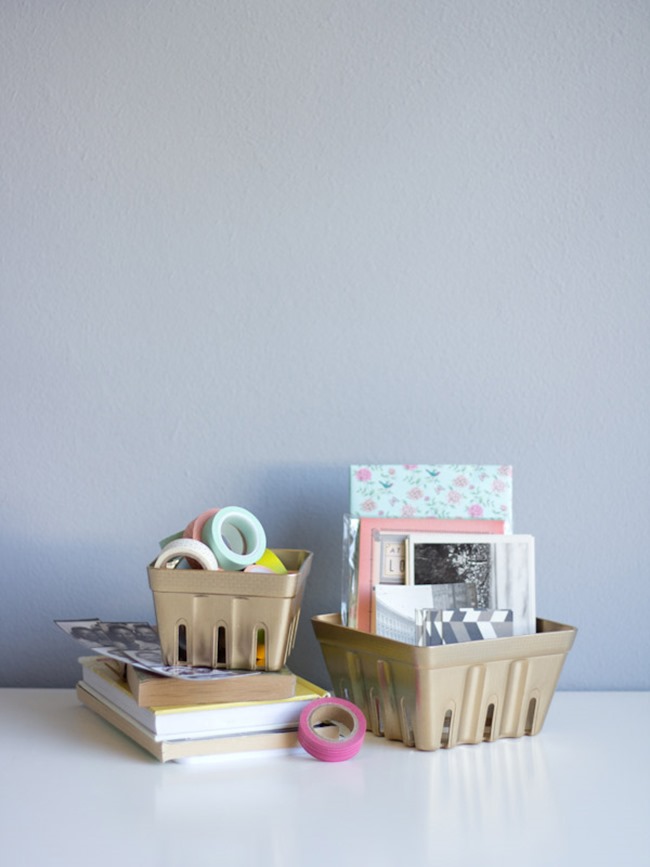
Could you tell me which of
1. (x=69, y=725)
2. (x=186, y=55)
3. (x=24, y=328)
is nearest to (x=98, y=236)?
(x=24, y=328)

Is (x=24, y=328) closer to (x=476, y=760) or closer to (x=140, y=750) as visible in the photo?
(x=140, y=750)

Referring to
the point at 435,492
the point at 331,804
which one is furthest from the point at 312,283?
the point at 331,804

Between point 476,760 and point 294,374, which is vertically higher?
point 294,374

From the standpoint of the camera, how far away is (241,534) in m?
1.06

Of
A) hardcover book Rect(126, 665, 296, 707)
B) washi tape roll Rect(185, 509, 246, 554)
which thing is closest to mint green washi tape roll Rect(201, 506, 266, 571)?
washi tape roll Rect(185, 509, 246, 554)

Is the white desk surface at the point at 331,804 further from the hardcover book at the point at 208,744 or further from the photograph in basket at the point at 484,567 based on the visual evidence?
the photograph in basket at the point at 484,567

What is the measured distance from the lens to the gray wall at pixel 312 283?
1.26 meters

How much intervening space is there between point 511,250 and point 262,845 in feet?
2.75

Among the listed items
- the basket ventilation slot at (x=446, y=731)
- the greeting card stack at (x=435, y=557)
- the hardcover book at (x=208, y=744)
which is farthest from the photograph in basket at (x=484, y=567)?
the hardcover book at (x=208, y=744)

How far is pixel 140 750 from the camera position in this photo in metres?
0.97

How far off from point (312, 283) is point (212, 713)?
0.59 meters

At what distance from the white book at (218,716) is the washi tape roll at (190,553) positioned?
141 millimetres

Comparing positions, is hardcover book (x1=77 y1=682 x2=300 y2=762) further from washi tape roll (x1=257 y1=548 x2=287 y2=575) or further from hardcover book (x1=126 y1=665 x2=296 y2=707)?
washi tape roll (x1=257 y1=548 x2=287 y2=575)

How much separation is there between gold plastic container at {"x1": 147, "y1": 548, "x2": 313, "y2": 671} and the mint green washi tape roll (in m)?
0.03
